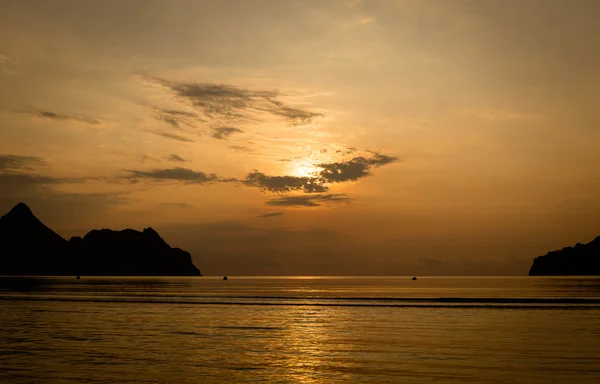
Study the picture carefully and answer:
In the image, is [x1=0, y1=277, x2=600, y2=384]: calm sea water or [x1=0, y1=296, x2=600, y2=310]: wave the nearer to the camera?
[x1=0, y1=277, x2=600, y2=384]: calm sea water

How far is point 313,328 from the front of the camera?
170ft

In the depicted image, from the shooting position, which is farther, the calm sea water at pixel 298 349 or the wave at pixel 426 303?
the wave at pixel 426 303

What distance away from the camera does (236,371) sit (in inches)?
1172

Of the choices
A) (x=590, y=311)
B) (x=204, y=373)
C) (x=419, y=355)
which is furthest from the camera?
(x=590, y=311)

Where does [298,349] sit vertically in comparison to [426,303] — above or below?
below

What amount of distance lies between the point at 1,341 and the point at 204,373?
20285 millimetres

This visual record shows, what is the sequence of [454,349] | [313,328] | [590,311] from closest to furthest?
[454,349], [313,328], [590,311]

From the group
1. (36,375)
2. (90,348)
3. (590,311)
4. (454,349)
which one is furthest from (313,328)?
(590,311)

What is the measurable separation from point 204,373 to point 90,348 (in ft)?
→ 39.7

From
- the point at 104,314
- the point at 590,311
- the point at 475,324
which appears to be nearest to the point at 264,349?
the point at 475,324

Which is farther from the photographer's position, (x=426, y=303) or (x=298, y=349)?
(x=426, y=303)

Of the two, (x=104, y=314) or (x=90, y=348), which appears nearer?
(x=90, y=348)

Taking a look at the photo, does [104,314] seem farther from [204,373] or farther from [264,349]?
[204,373]

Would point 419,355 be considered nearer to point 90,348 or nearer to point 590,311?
point 90,348
